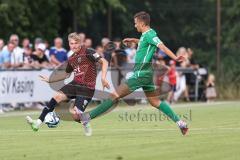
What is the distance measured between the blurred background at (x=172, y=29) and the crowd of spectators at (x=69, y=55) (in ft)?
0.16

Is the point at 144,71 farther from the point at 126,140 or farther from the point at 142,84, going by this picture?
the point at 126,140

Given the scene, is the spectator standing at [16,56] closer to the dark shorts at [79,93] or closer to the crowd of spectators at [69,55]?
the crowd of spectators at [69,55]

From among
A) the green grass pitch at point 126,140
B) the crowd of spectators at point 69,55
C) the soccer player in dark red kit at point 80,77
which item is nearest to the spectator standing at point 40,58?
the crowd of spectators at point 69,55

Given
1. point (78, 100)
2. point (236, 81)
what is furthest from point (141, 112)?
point (236, 81)

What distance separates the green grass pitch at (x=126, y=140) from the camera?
12492 mm

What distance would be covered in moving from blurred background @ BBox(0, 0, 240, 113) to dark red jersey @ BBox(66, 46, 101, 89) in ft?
48.1

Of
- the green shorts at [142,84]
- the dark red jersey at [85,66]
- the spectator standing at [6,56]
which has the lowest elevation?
the green shorts at [142,84]

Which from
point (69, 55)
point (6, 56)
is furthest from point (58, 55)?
point (6, 56)

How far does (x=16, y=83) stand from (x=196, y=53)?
1134 centimetres

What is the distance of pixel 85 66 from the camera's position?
16.7 meters

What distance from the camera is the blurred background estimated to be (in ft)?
110

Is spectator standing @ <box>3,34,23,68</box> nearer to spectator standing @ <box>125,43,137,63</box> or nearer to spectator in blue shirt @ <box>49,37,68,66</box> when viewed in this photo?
spectator in blue shirt @ <box>49,37,68,66</box>

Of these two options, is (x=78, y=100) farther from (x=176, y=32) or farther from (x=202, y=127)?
(x=176, y=32)

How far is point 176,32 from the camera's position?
121 feet
